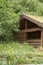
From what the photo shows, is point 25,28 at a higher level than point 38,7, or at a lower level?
lower

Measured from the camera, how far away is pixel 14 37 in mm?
26172

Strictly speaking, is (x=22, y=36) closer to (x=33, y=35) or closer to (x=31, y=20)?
(x=33, y=35)

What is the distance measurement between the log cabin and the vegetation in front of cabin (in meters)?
0.67

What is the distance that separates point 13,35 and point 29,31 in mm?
2563

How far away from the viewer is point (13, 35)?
26.3 m

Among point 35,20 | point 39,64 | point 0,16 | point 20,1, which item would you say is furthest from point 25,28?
point 39,64

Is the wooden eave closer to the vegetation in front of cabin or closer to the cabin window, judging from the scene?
the vegetation in front of cabin

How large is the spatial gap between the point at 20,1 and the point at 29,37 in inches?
264

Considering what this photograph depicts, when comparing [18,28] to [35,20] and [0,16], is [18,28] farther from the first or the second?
[0,16]

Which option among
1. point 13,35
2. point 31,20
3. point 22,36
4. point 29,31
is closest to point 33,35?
point 22,36

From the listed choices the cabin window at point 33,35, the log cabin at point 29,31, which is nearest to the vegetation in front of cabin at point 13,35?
the log cabin at point 29,31

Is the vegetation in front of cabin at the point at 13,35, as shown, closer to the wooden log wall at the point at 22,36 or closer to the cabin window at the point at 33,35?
the wooden log wall at the point at 22,36

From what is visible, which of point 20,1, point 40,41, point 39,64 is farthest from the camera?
point 20,1

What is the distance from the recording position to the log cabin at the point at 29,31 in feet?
76.9
